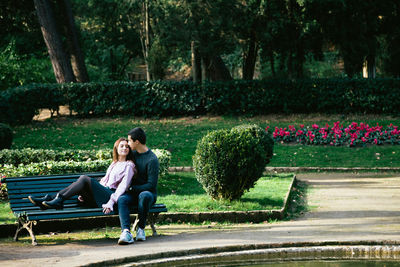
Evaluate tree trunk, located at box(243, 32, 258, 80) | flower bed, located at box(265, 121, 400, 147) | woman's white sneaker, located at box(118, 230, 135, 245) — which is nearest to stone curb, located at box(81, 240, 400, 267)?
woman's white sneaker, located at box(118, 230, 135, 245)

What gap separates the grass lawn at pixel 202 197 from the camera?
9492 mm

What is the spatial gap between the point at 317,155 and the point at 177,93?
8.67 m

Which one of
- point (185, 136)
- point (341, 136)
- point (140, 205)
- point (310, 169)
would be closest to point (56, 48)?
point (185, 136)

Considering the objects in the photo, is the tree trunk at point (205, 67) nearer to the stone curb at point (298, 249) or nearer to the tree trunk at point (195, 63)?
the tree trunk at point (195, 63)

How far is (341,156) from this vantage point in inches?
639

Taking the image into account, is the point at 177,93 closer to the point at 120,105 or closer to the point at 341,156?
the point at 120,105

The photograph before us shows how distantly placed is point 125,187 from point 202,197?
293 cm

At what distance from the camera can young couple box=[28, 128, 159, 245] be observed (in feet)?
25.4

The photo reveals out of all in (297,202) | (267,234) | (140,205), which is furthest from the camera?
(297,202)

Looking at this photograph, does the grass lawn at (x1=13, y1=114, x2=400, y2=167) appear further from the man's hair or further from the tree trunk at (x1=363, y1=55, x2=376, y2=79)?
the tree trunk at (x1=363, y1=55, x2=376, y2=79)

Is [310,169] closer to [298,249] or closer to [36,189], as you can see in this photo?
[298,249]

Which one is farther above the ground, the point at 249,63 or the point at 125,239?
the point at 249,63

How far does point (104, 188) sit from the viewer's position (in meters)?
8.01

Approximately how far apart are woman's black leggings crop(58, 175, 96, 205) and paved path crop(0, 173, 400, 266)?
716 millimetres
